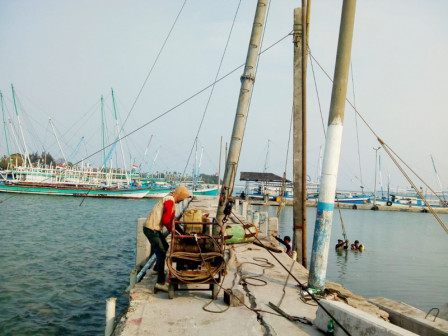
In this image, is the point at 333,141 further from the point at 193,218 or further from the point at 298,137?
the point at 298,137

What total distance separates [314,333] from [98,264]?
37.9ft

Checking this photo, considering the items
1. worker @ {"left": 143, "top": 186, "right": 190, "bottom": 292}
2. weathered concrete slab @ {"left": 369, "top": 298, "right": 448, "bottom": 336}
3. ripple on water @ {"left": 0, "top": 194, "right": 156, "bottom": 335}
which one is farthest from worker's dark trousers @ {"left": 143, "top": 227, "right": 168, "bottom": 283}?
weathered concrete slab @ {"left": 369, "top": 298, "right": 448, "bottom": 336}

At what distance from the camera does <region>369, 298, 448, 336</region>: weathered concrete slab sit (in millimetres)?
5781

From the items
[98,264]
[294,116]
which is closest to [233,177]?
[294,116]

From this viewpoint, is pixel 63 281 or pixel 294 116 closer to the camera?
pixel 294 116

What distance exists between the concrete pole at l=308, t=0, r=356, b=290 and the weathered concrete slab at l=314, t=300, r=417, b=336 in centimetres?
151

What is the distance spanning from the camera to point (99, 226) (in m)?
25.5

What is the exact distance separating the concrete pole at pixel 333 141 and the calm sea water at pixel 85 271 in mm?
5637

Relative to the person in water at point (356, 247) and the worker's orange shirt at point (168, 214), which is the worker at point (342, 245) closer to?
the person in water at point (356, 247)

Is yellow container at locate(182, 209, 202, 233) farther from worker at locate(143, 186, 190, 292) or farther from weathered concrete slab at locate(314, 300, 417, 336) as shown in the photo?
weathered concrete slab at locate(314, 300, 417, 336)

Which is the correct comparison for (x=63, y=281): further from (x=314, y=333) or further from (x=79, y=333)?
(x=314, y=333)

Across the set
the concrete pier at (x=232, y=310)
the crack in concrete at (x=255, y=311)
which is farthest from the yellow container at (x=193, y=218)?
the crack in concrete at (x=255, y=311)

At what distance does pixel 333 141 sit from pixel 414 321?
11.8ft

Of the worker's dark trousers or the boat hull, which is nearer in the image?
the worker's dark trousers
